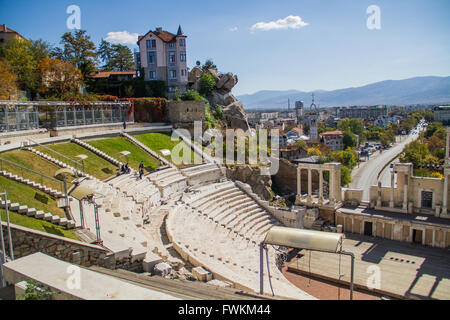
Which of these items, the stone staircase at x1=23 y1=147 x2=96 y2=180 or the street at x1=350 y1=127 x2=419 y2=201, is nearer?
the stone staircase at x1=23 y1=147 x2=96 y2=180

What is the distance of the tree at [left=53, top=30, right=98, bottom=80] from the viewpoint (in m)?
45.9

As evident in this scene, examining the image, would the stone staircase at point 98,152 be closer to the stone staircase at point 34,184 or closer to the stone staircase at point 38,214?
the stone staircase at point 34,184

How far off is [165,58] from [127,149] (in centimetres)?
2166

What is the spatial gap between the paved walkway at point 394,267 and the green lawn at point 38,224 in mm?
13713

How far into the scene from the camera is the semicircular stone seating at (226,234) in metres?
15.5

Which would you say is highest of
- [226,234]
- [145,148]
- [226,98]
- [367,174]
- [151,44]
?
[151,44]

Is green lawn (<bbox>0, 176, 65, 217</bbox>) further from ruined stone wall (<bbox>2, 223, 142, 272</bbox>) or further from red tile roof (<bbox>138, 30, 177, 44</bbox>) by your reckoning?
red tile roof (<bbox>138, 30, 177, 44</bbox>)

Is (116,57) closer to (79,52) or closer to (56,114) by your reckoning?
(79,52)

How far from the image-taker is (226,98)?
48.1 m

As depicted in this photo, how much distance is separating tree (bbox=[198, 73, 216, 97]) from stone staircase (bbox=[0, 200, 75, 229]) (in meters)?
34.7

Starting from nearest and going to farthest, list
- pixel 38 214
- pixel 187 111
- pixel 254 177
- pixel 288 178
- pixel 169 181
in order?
1. pixel 38 214
2. pixel 169 181
3. pixel 254 177
4. pixel 187 111
5. pixel 288 178

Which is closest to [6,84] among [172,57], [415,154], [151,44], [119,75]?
[151,44]

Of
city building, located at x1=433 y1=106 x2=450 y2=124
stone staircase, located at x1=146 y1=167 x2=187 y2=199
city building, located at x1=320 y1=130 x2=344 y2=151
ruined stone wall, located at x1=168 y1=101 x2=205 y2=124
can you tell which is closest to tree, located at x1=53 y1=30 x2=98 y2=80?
ruined stone wall, located at x1=168 y1=101 x2=205 y2=124

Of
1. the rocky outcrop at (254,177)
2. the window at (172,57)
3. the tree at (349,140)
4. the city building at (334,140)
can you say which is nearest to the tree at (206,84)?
the window at (172,57)
